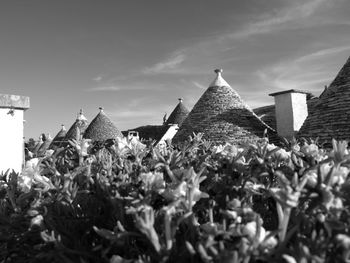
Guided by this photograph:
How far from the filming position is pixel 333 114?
11.3 meters

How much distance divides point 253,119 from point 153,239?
14.6 metres

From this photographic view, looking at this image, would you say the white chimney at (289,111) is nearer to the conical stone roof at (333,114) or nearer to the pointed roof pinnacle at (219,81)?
the pointed roof pinnacle at (219,81)

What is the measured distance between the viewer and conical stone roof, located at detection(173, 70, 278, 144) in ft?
48.2

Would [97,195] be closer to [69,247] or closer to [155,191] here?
[69,247]

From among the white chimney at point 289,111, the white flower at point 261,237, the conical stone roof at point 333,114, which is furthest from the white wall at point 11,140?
the white chimney at point 289,111

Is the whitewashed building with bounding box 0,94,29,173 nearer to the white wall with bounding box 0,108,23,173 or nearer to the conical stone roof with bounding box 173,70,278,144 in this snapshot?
the white wall with bounding box 0,108,23,173

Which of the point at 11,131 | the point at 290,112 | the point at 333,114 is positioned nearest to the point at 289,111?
the point at 290,112

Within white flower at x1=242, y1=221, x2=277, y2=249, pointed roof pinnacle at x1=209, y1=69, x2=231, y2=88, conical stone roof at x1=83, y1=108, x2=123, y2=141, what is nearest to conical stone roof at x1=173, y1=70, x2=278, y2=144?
pointed roof pinnacle at x1=209, y1=69, x2=231, y2=88

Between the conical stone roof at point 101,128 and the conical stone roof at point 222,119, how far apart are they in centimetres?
1062

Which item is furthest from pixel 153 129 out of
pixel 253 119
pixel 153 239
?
pixel 153 239

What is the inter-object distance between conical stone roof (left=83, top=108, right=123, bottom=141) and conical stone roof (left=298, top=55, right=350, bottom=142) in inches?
630

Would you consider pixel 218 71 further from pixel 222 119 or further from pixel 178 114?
pixel 178 114

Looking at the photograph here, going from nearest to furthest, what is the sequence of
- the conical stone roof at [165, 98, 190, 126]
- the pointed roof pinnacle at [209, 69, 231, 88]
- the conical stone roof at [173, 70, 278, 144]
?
the conical stone roof at [173, 70, 278, 144], the pointed roof pinnacle at [209, 69, 231, 88], the conical stone roof at [165, 98, 190, 126]

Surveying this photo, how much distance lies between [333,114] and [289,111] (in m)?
3.92
